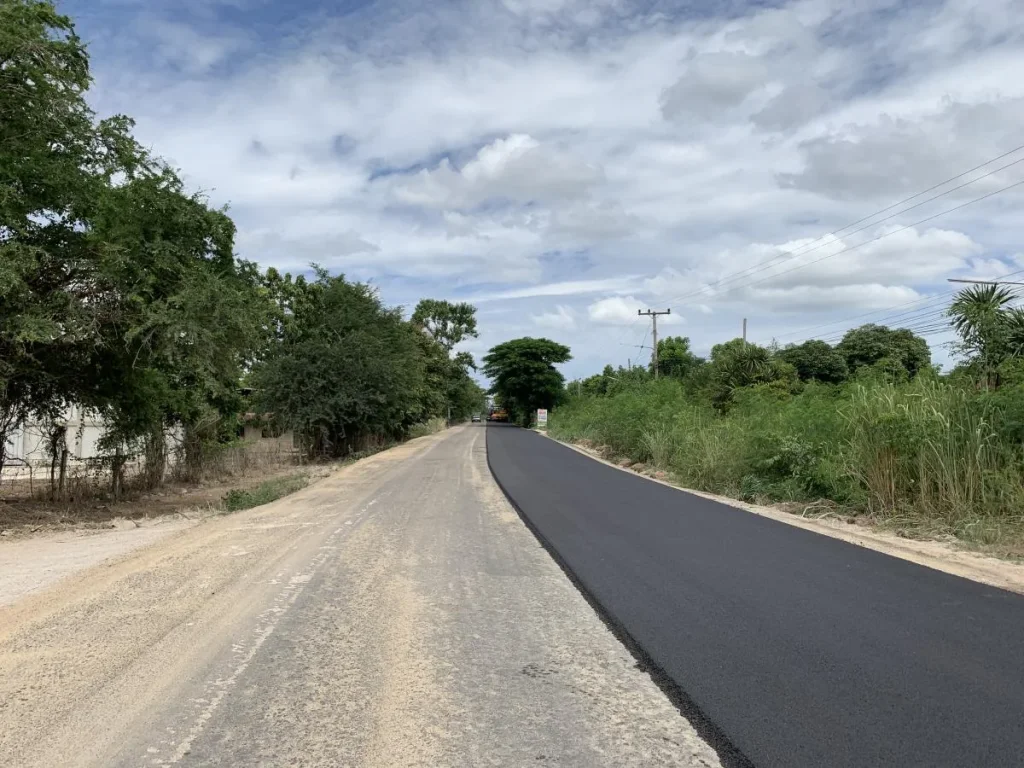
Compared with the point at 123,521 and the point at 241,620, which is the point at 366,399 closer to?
the point at 123,521

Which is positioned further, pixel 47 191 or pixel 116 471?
pixel 116 471

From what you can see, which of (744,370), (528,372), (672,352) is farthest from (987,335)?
(672,352)

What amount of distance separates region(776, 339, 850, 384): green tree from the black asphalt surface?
5899 centimetres

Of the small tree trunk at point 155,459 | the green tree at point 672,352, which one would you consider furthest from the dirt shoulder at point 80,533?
the green tree at point 672,352

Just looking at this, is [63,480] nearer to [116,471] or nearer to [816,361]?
[116,471]

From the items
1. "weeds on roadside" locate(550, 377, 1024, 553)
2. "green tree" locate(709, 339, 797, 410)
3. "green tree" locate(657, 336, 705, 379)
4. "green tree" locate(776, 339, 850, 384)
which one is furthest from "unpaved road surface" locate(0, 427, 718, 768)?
"green tree" locate(657, 336, 705, 379)

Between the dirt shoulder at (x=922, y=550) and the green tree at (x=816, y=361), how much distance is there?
5504 cm

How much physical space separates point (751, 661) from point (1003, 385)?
30.6 feet

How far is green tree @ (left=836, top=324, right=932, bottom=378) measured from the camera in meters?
63.6

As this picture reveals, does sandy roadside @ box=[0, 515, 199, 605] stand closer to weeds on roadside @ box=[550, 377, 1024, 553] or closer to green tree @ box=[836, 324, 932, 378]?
weeds on roadside @ box=[550, 377, 1024, 553]

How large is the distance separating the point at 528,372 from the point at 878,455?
68.8 metres

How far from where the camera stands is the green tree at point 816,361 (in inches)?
2539

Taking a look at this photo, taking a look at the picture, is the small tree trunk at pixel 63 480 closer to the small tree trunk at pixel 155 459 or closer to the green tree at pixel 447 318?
the small tree trunk at pixel 155 459

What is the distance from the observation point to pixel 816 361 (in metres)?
65.3
